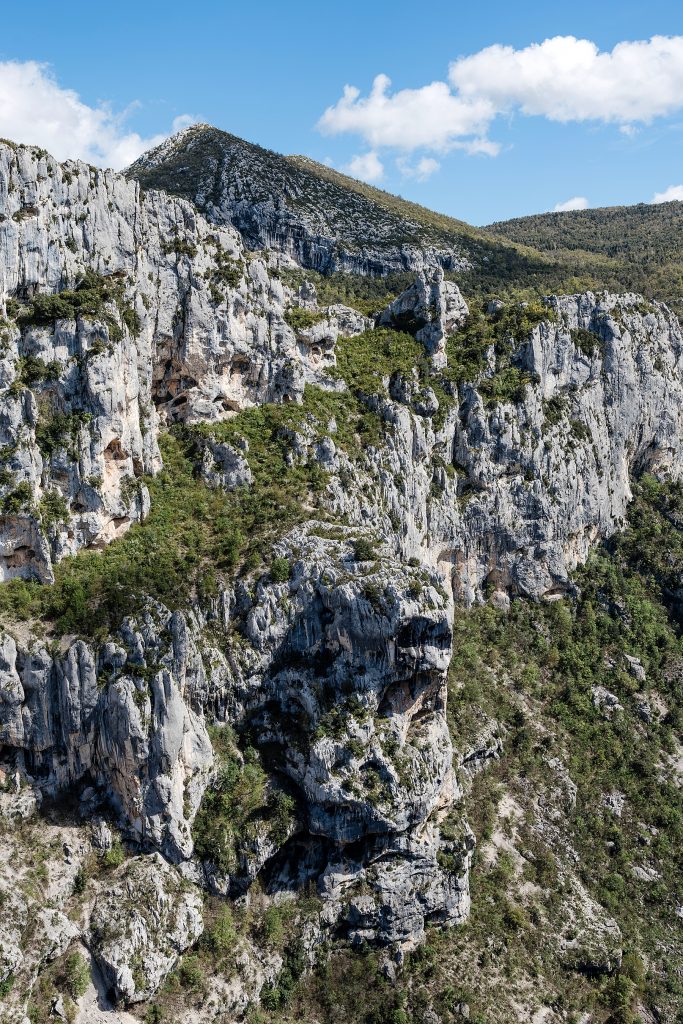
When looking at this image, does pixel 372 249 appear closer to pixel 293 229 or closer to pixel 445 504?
pixel 293 229

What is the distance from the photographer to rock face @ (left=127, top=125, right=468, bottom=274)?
4646 inches

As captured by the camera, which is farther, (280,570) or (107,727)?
(280,570)

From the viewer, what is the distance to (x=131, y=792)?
40.6 m

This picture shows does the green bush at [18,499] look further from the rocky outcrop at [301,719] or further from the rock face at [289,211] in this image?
the rock face at [289,211]

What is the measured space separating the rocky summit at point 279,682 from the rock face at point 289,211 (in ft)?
181

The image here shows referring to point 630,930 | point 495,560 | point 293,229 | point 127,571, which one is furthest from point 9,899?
point 293,229

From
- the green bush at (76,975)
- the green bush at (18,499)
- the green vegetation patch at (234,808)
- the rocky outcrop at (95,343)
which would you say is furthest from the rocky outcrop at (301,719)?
the rocky outcrop at (95,343)

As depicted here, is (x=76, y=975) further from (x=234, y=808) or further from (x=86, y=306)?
(x=86, y=306)

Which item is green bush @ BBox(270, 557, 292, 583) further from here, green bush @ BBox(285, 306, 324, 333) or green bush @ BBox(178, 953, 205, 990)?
green bush @ BBox(285, 306, 324, 333)

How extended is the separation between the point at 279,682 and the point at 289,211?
9745 cm

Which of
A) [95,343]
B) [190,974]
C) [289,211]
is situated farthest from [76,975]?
[289,211]

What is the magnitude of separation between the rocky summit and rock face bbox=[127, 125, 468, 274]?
55.2m

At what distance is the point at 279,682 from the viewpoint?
45.8 metres

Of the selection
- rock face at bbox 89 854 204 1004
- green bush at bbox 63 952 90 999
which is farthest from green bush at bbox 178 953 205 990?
green bush at bbox 63 952 90 999
